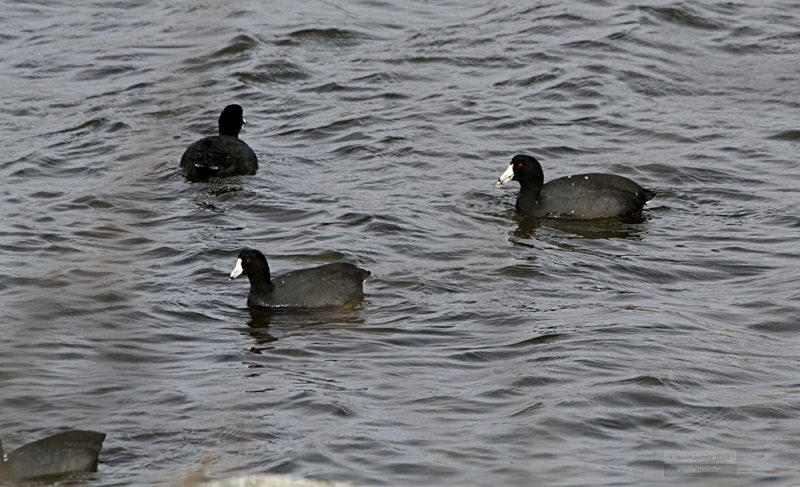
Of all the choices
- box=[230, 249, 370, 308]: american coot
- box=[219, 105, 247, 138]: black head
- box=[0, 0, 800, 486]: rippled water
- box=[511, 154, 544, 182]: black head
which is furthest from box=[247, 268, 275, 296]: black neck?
box=[219, 105, 247, 138]: black head

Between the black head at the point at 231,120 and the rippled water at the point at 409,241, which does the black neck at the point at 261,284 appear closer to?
the rippled water at the point at 409,241

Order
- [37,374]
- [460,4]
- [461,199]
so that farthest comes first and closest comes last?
[460,4], [461,199], [37,374]

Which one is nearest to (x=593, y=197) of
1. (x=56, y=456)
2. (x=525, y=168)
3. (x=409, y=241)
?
(x=525, y=168)

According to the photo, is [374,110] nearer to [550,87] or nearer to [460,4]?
[550,87]

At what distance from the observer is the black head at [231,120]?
1157 cm

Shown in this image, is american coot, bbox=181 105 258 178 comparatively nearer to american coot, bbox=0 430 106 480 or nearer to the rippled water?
the rippled water

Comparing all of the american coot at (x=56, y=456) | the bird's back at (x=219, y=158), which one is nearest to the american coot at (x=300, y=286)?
the american coot at (x=56, y=456)

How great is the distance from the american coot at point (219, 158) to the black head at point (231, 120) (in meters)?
0.52

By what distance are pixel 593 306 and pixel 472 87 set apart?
235 inches

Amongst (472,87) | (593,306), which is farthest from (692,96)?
(593,306)

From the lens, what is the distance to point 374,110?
12.7 m

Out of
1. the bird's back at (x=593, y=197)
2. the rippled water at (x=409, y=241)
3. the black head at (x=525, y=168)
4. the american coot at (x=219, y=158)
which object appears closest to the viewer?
the rippled water at (x=409, y=241)

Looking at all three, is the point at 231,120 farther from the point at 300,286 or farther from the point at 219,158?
the point at 300,286

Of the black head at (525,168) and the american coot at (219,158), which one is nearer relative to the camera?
the black head at (525,168)
